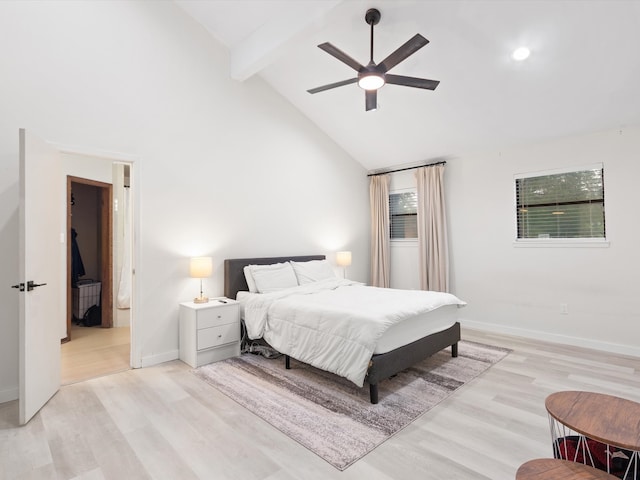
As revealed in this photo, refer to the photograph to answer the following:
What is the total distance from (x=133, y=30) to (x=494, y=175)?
472 centimetres

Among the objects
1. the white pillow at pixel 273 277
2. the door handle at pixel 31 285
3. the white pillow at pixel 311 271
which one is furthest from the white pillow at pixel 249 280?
the door handle at pixel 31 285

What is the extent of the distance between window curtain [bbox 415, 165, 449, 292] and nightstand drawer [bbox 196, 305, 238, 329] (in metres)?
3.03

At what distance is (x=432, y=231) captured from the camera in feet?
17.4

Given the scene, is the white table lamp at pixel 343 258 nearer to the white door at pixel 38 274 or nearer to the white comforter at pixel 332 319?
the white comforter at pixel 332 319

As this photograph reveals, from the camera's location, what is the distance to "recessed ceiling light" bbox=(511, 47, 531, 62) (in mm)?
3231

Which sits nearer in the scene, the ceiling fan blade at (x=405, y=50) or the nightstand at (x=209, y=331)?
the ceiling fan blade at (x=405, y=50)

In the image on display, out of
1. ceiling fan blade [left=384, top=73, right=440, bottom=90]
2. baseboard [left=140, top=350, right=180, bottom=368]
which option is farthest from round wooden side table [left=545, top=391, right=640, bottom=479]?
baseboard [left=140, top=350, right=180, bottom=368]

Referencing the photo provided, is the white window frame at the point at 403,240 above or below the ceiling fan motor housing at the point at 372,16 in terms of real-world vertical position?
below

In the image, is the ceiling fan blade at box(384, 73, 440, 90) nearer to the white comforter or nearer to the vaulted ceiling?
the vaulted ceiling

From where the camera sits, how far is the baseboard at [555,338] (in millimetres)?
3836

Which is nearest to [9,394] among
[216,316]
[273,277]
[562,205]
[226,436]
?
[216,316]

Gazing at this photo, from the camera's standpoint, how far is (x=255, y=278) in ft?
13.5

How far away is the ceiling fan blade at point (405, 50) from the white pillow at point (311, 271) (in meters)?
2.67

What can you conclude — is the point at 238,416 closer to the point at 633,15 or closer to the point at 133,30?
the point at 133,30
